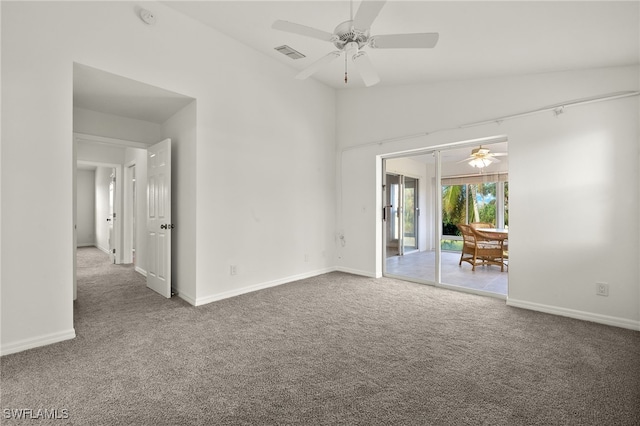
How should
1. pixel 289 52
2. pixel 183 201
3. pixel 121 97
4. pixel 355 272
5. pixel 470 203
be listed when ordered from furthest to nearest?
1. pixel 355 272
2. pixel 470 203
3. pixel 289 52
4. pixel 183 201
5. pixel 121 97

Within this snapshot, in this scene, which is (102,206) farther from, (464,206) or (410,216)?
(464,206)

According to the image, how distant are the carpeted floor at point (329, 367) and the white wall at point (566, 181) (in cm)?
32

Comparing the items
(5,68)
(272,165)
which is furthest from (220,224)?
(5,68)

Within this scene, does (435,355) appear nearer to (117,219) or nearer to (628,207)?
(628,207)

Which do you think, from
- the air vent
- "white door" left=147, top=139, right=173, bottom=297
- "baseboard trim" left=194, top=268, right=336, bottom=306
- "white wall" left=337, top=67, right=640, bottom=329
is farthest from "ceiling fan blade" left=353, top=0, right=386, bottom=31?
"baseboard trim" left=194, top=268, right=336, bottom=306

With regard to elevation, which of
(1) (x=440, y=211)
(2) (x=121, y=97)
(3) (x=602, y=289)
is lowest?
(3) (x=602, y=289)

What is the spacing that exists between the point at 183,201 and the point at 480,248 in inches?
171

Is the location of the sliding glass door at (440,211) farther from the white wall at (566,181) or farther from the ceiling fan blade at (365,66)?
the ceiling fan blade at (365,66)

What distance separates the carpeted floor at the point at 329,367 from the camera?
5.50 feet

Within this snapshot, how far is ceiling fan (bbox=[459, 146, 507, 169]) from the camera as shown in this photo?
12.9ft

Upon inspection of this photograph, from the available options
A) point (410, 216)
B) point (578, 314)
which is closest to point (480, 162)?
point (410, 216)

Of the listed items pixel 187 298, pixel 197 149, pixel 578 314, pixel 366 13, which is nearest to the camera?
pixel 366 13

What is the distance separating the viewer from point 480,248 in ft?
15.1

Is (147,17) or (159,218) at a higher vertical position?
(147,17)
